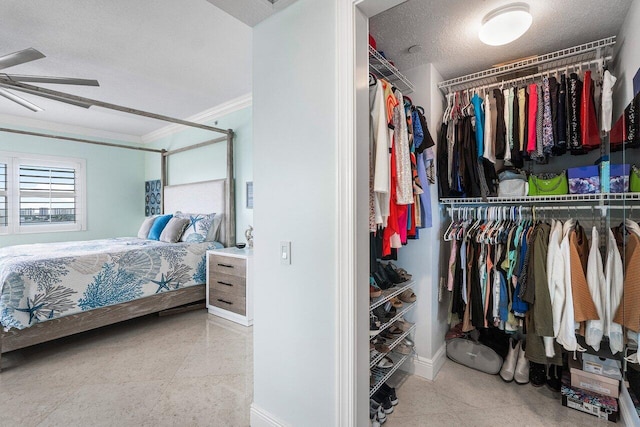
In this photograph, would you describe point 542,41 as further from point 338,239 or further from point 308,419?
point 308,419

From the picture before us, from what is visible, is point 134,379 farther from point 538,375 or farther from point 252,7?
point 538,375

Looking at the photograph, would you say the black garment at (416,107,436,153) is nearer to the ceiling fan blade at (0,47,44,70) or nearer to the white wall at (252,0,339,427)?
the white wall at (252,0,339,427)

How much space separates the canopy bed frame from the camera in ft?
7.86

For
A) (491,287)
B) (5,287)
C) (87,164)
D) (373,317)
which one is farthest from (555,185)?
(87,164)

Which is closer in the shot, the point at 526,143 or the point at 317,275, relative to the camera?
the point at 317,275

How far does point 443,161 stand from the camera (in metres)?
2.28

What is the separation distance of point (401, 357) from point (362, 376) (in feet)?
2.61

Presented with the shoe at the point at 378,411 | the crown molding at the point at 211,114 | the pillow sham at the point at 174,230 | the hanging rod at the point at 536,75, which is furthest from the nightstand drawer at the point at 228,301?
the hanging rod at the point at 536,75

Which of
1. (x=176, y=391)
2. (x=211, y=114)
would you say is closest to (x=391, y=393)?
(x=176, y=391)

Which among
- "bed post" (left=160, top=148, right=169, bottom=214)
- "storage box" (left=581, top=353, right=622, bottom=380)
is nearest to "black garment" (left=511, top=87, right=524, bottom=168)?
"storage box" (left=581, top=353, right=622, bottom=380)

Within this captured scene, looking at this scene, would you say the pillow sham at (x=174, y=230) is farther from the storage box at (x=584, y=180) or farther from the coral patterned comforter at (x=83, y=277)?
the storage box at (x=584, y=180)

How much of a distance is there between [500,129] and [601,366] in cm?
160

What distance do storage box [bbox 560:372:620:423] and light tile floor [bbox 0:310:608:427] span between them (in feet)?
0.14

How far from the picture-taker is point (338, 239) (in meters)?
1.27
